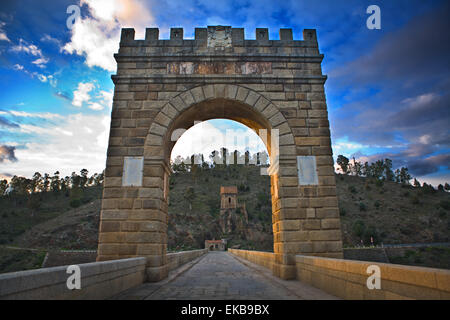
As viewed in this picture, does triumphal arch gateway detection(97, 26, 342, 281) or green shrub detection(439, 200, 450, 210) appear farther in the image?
green shrub detection(439, 200, 450, 210)

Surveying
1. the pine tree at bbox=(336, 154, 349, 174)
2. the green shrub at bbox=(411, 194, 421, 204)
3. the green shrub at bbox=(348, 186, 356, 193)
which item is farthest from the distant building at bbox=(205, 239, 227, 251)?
the pine tree at bbox=(336, 154, 349, 174)

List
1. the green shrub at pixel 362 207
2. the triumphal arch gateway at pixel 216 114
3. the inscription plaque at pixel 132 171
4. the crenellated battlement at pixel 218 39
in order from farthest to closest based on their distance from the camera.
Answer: the green shrub at pixel 362 207
the crenellated battlement at pixel 218 39
the inscription plaque at pixel 132 171
the triumphal arch gateway at pixel 216 114

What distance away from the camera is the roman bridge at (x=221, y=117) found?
23.7 ft

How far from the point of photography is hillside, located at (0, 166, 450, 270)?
169 feet

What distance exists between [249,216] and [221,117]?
203 feet

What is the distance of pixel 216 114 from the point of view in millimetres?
10023

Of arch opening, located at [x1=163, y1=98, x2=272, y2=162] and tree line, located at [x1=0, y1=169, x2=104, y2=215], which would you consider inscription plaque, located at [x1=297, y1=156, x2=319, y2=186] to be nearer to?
arch opening, located at [x1=163, y1=98, x2=272, y2=162]

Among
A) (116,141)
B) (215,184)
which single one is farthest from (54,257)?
(215,184)

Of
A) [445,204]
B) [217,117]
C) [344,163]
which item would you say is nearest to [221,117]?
[217,117]

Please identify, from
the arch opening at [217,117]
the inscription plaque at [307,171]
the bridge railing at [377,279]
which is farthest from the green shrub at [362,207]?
the bridge railing at [377,279]

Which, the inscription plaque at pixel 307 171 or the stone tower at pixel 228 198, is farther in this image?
the stone tower at pixel 228 198

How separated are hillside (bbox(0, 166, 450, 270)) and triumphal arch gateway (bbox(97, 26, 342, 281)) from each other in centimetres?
4539

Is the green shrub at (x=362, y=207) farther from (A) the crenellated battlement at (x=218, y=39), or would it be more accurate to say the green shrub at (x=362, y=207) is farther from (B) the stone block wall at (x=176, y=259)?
(A) the crenellated battlement at (x=218, y=39)

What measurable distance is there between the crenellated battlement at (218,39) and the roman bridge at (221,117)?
0.04 meters
